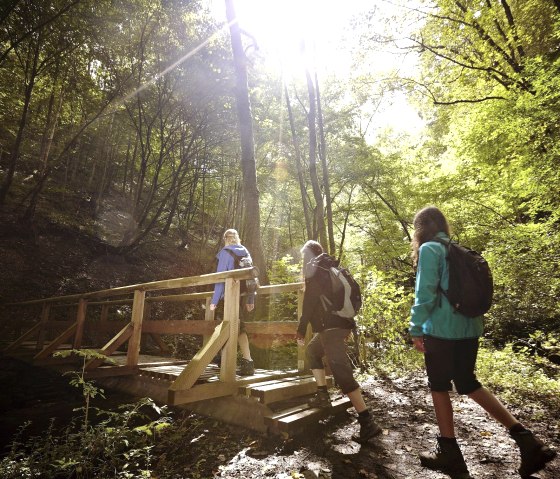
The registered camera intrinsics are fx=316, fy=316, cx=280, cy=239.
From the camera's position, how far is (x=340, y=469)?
2797 mm

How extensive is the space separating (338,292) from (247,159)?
6.20 meters

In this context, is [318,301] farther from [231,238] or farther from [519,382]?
[519,382]

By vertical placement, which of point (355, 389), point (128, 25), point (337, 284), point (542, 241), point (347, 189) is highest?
point (128, 25)

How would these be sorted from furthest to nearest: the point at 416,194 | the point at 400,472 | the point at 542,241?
the point at 416,194, the point at 542,241, the point at 400,472

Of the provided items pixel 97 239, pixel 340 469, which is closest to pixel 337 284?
pixel 340 469

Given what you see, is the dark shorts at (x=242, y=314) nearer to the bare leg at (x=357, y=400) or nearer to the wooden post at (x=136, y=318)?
the wooden post at (x=136, y=318)

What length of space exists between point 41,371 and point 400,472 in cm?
824

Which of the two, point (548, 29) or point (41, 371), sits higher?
point (548, 29)

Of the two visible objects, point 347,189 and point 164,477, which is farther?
point 347,189

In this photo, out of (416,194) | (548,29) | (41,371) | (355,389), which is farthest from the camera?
(416,194)

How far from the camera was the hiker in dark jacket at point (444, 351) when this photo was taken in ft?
8.34

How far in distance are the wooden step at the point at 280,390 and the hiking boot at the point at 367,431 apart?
0.96m

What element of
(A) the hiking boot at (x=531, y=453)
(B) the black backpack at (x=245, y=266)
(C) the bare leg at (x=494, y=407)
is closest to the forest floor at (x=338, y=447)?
(A) the hiking boot at (x=531, y=453)

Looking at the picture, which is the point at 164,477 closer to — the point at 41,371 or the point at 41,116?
the point at 41,371
